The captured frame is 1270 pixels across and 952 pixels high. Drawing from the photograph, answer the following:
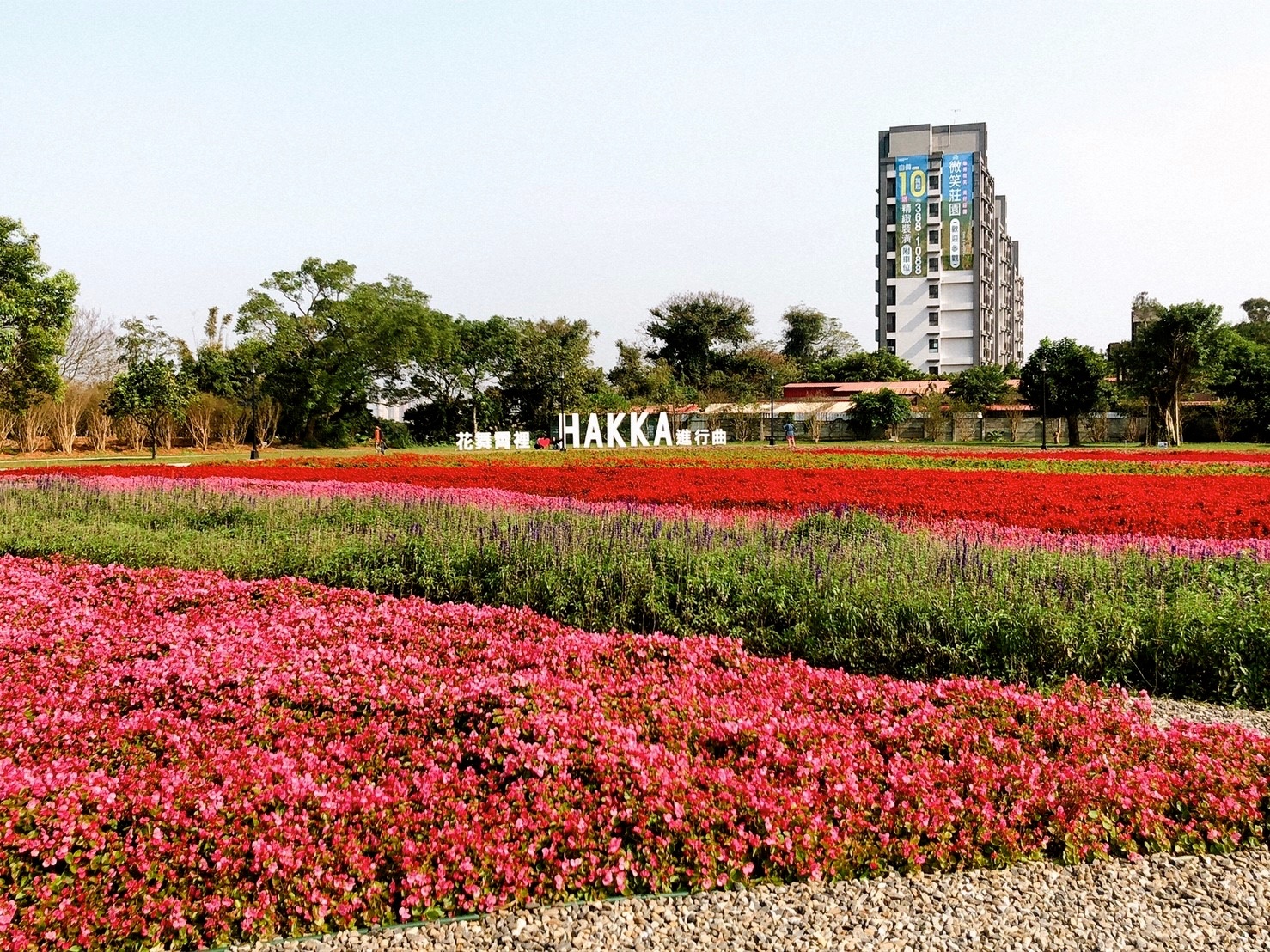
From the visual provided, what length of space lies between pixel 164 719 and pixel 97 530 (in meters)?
6.07

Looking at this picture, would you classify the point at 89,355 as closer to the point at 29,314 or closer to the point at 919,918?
the point at 29,314

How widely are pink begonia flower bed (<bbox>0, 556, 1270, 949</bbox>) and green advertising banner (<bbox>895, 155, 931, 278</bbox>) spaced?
93.2 meters

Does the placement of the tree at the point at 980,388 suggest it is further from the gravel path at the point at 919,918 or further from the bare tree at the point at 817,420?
the gravel path at the point at 919,918

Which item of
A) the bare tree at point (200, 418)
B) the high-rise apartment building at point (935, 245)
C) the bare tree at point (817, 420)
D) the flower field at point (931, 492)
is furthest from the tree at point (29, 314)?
the high-rise apartment building at point (935, 245)

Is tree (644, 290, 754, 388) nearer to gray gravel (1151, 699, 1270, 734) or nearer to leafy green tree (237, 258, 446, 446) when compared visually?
leafy green tree (237, 258, 446, 446)

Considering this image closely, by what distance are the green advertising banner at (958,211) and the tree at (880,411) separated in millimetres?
44613

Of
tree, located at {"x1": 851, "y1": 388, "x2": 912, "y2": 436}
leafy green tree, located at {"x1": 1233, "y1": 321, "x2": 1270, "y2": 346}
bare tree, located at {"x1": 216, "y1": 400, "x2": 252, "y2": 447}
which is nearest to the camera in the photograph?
bare tree, located at {"x1": 216, "y1": 400, "x2": 252, "y2": 447}

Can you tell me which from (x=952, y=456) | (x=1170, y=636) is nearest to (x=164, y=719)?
(x=1170, y=636)

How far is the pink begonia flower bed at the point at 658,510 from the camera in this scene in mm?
7516

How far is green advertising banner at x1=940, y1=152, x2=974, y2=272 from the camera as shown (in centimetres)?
8844

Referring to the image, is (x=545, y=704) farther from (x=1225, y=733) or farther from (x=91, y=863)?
(x=1225, y=733)

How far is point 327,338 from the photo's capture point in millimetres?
47094

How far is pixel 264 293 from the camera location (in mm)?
46188

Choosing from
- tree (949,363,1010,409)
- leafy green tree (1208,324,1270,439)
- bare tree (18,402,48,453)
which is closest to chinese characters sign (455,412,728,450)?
bare tree (18,402,48,453)
